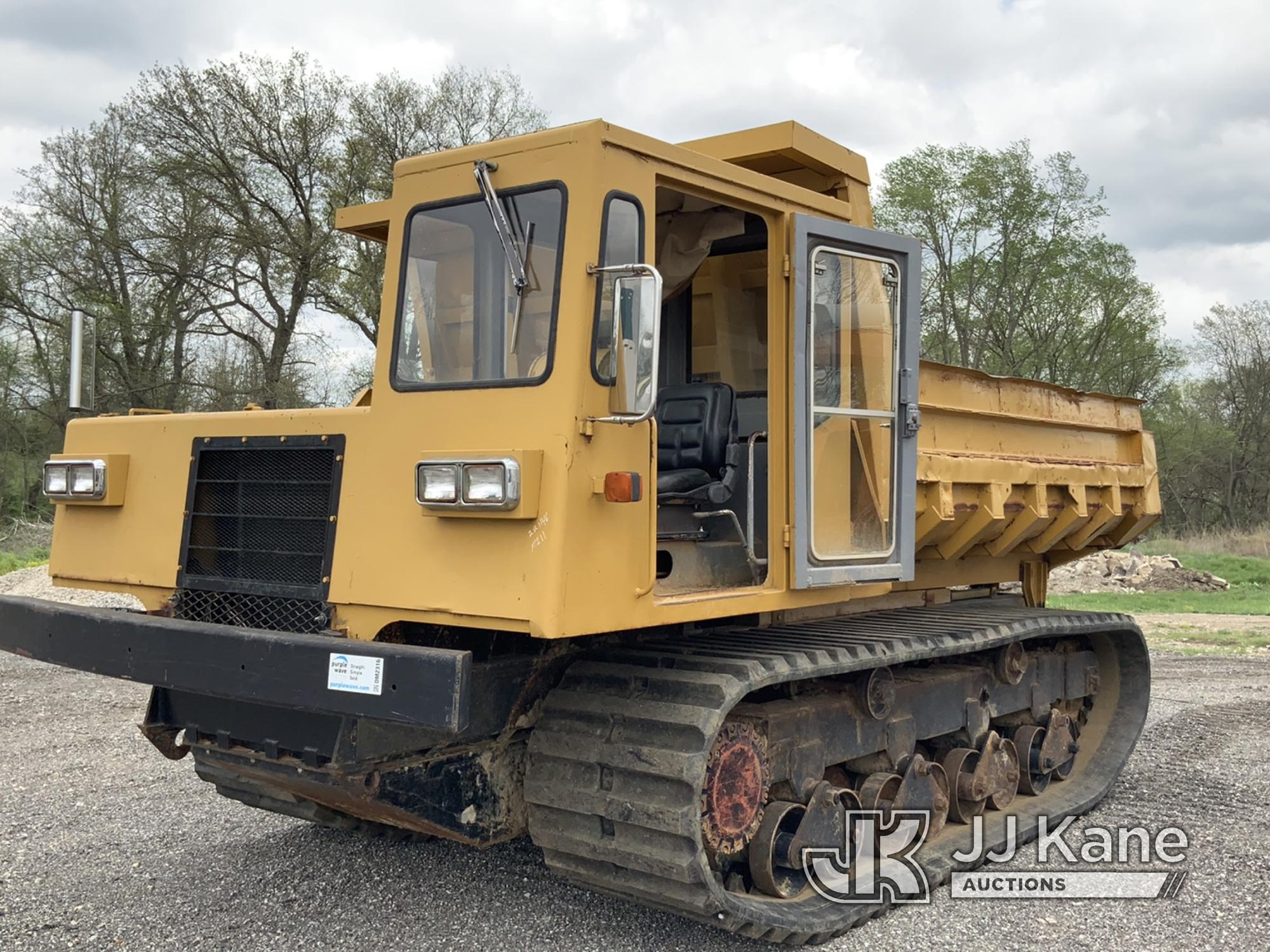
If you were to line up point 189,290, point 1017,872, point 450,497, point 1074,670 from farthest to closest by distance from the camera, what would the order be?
1. point 189,290
2. point 1074,670
3. point 1017,872
4. point 450,497

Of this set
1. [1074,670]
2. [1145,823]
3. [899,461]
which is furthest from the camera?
[1074,670]

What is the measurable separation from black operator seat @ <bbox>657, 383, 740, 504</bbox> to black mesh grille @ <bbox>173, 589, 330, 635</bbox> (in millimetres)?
1590

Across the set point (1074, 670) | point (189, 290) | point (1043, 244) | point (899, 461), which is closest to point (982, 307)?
point (1043, 244)

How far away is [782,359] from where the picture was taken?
14.0 feet

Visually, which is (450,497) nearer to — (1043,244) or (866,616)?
(866,616)

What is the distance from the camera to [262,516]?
419 cm

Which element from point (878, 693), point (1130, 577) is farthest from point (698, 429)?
point (1130, 577)

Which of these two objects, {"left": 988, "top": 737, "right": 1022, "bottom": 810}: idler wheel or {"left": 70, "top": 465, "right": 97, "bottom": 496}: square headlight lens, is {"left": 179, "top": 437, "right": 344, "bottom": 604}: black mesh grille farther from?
{"left": 988, "top": 737, "right": 1022, "bottom": 810}: idler wheel

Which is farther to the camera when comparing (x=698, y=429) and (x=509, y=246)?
(x=698, y=429)

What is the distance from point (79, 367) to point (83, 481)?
0.55 meters

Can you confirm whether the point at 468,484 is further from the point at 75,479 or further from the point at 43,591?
the point at 43,591

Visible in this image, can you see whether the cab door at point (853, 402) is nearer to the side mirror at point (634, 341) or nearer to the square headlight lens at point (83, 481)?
the side mirror at point (634, 341)

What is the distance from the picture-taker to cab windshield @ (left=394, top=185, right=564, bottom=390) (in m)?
3.62

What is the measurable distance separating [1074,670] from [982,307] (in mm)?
26437
